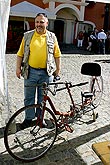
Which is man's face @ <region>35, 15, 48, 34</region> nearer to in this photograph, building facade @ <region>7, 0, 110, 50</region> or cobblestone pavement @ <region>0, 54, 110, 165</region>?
cobblestone pavement @ <region>0, 54, 110, 165</region>

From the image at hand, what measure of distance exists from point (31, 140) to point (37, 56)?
4.33ft

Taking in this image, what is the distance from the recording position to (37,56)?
4008mm

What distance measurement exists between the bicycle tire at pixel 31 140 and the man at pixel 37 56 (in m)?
0.26

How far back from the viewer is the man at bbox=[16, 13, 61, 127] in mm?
3969

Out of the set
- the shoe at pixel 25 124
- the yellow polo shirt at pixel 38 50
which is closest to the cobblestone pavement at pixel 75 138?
the shoe at pixel 25 124

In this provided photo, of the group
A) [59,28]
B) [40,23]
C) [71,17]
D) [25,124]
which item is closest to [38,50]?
[40,23]

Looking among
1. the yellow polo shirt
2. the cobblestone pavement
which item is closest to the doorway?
the cobblestone pavement

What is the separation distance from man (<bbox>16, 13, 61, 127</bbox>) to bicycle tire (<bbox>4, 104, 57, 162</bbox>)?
0.85 feet

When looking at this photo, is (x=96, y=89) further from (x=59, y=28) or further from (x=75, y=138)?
(x=59, y=28)

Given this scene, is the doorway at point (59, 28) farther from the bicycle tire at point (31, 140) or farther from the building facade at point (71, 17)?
the bicycle tire at point (31, 140)

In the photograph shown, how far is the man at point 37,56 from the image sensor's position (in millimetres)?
3969

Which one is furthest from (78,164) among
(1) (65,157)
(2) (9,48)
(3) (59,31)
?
(3) (59,31)

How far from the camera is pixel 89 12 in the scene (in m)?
21.8

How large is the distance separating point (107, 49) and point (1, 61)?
582 inches
